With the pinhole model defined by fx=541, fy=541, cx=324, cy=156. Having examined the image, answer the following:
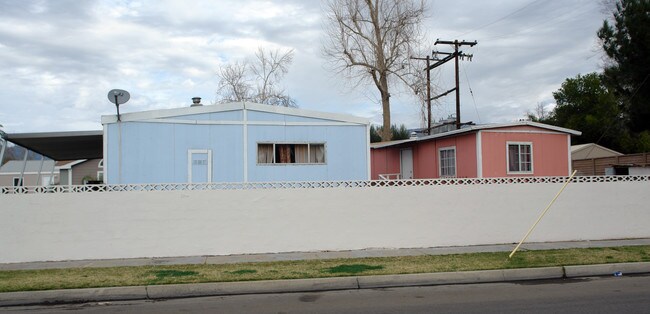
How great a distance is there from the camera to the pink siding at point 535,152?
16297 mm

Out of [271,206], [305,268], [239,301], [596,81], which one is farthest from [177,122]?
[596,81]

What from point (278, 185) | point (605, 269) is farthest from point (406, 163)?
point (605, 269)

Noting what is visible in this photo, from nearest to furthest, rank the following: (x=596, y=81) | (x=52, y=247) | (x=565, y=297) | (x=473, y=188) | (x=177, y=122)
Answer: (x=565, y=297)
(x=52, y=247)
(x=473, y=188)
(x=177, y=122)
(x=596, y=81)

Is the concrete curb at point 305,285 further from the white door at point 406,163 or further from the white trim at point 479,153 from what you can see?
the white door at point 406,163

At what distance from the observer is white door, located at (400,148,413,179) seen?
69.7 ft

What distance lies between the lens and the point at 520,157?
1681 cm

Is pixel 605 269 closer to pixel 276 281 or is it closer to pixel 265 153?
pixel 276 281

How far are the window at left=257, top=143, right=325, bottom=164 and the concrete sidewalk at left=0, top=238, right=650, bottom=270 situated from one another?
13.2 feet

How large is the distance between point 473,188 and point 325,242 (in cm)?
377

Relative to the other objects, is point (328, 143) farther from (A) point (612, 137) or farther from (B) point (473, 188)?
(A) point (612, 137)

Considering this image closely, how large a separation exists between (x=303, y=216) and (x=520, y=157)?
321 inches

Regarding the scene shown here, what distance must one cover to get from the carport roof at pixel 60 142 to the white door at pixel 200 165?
8.78ft

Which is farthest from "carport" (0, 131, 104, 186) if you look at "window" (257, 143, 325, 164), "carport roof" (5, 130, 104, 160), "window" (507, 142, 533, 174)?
"window" (507, 142, 533, 174)

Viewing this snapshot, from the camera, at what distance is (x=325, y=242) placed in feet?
40.1
